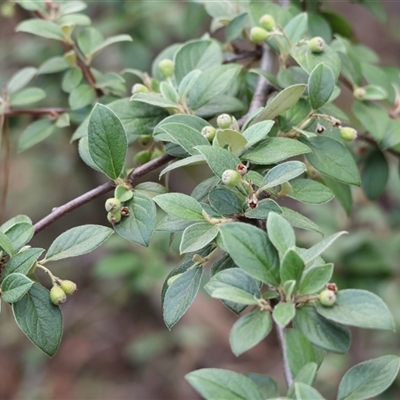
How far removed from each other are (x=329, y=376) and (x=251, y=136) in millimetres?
1331

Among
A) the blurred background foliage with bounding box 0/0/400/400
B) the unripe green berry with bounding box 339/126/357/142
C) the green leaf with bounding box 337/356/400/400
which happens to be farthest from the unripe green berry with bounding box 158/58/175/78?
the blurred background foliage with bounding box 0/0/400/400

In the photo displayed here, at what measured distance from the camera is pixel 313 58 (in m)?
0.71

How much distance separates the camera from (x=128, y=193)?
611 mm

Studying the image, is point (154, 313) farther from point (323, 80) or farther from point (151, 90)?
point (323, 80)

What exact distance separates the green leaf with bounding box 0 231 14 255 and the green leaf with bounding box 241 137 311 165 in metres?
0.25

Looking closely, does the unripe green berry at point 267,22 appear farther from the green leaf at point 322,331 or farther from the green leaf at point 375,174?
the green leaf at point 322,331

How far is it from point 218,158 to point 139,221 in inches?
4.5

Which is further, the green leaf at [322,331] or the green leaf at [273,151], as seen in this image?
the green leaf at [273,151]

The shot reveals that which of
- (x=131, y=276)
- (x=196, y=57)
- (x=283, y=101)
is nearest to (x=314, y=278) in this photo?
(x=283, y=101)

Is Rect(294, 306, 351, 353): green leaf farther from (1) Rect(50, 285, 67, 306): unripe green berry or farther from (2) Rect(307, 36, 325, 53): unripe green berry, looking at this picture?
(2) Rect(307, 36, 325, 53): unripe green berry

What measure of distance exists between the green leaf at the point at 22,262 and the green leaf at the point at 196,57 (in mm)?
357

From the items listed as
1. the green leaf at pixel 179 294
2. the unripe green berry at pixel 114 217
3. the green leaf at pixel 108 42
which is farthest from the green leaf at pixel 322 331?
the green leaf at pixel 108 42

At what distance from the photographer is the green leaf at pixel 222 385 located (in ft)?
1.47

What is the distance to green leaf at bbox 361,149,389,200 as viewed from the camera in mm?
953
